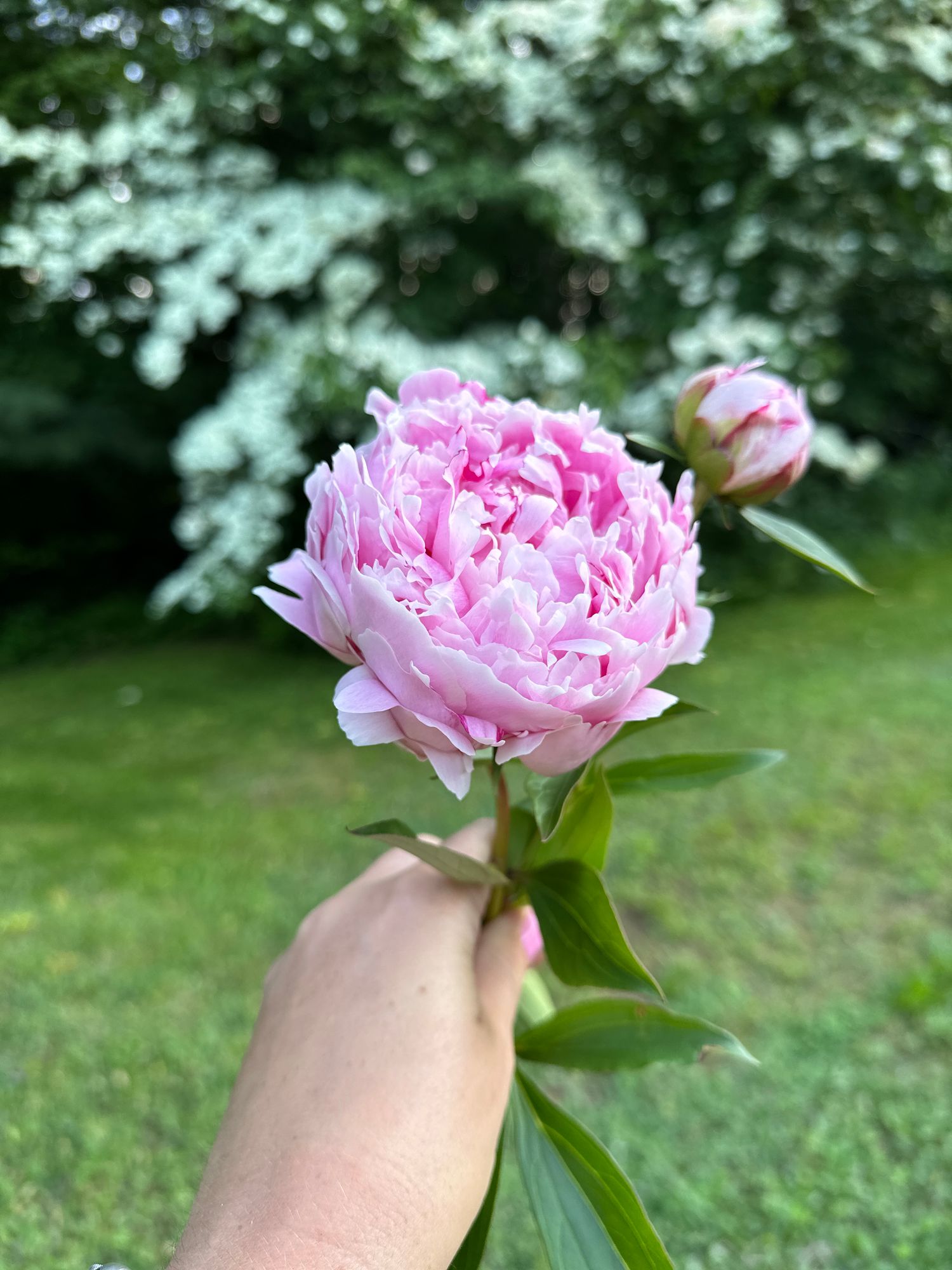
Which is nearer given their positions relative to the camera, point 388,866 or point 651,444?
point 651,444

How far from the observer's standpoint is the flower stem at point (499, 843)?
803 mm

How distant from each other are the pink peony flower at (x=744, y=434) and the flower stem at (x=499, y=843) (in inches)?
13.3

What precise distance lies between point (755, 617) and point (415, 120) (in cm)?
294

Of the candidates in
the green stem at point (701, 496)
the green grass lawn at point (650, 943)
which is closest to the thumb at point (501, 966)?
the green stem at point (701, 496)

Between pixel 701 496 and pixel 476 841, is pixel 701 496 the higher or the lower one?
the higher one

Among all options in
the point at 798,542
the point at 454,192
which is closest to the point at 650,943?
the point at 798,542

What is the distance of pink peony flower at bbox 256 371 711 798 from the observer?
0.59 meters

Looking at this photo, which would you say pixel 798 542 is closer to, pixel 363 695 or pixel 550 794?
pixel 550 794

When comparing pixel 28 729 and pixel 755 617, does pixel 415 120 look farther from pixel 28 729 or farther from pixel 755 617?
pixel 28 729

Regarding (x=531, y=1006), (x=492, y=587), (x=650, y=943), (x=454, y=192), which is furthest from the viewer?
(x=454, y=192)

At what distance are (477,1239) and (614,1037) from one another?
221 mm

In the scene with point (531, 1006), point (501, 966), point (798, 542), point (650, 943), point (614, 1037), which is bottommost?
point (650, 943)

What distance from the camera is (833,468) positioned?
5.58 meters

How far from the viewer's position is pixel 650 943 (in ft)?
8.22
